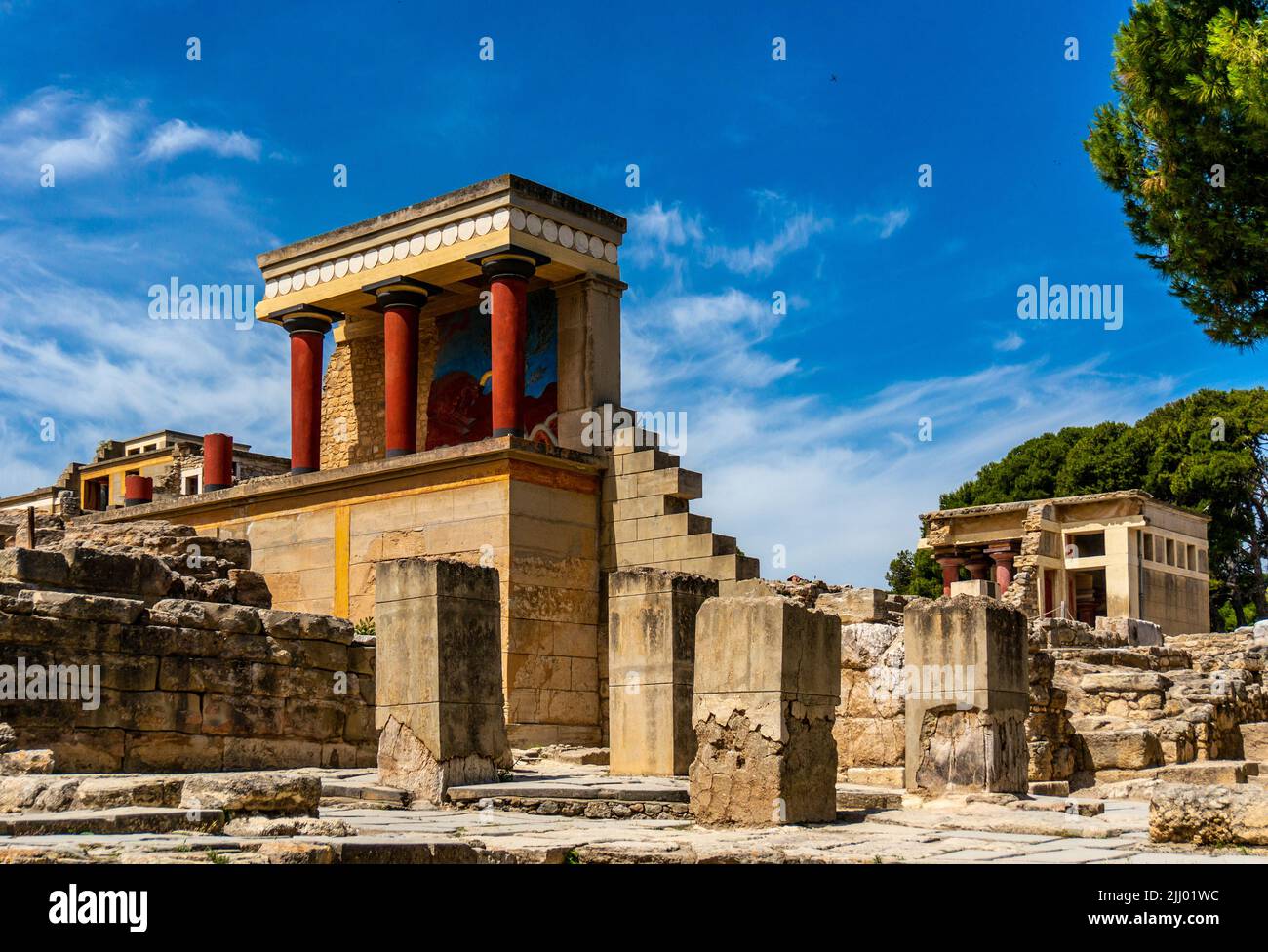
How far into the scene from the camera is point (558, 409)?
21.2 metres

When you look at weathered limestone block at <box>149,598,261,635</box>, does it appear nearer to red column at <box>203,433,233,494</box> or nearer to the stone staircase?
the stone staircase

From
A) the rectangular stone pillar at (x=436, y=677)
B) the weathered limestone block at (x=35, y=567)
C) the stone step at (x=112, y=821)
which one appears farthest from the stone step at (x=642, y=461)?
the stone step at (x=112, y=821)

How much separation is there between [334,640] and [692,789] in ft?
16.0

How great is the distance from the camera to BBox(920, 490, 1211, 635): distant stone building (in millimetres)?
37469

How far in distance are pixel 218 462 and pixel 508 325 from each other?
6855 mm

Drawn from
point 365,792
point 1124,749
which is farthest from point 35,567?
point 1124,749

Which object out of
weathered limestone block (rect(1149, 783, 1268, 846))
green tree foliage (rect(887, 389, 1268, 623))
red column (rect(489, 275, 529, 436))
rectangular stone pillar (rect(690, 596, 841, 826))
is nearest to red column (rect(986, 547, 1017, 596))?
green tree foliage (rect(887, 389, 1268, 623))

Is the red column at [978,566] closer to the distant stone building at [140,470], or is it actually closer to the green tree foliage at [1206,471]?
the green tree foliage at [1206,471]

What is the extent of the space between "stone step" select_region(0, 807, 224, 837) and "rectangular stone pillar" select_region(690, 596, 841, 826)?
11.4 feet

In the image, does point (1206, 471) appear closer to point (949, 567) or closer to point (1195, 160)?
point (949, 567)

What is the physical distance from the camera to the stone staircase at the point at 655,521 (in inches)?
726
